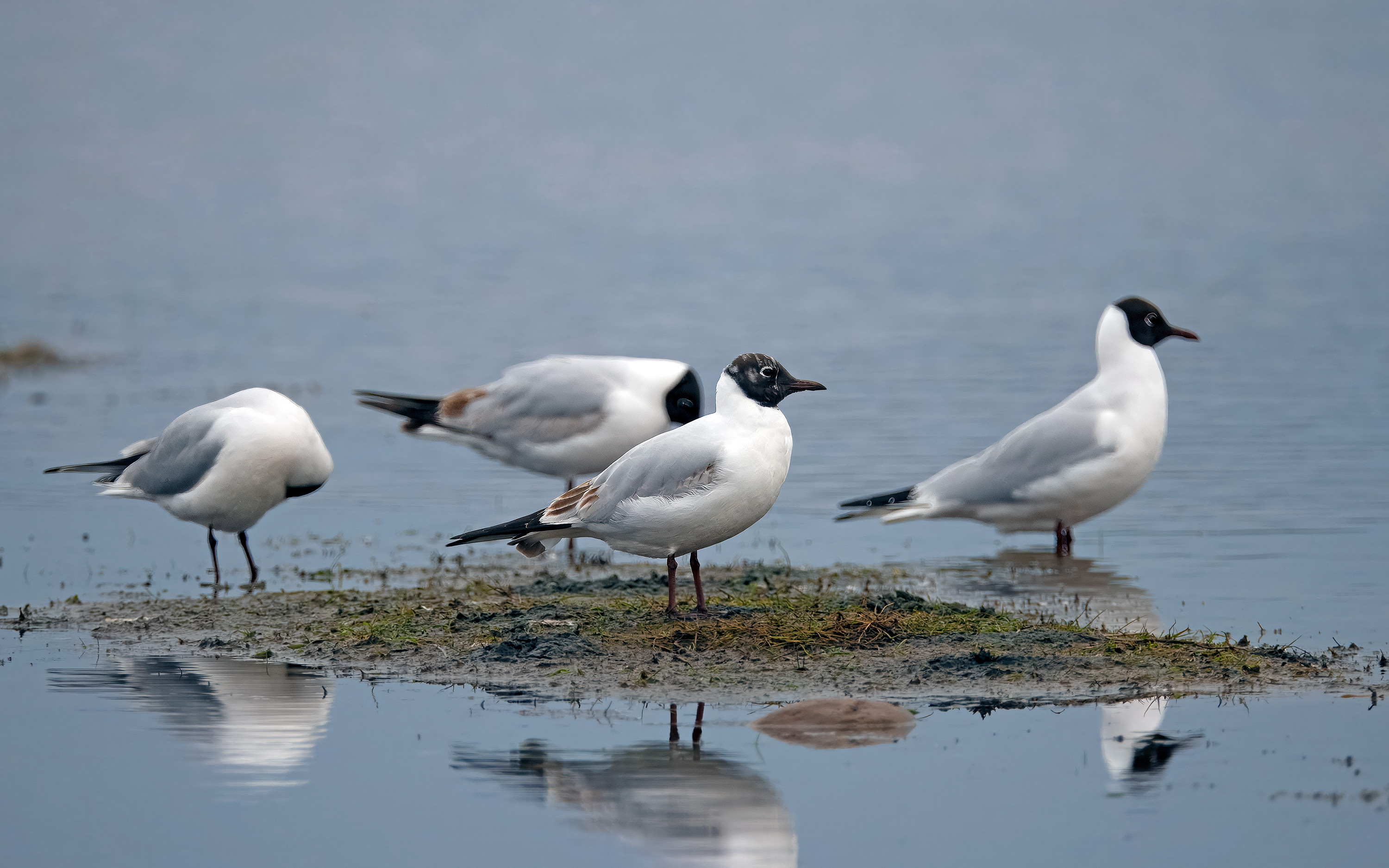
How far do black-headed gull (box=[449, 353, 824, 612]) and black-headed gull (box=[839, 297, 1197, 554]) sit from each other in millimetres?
3564

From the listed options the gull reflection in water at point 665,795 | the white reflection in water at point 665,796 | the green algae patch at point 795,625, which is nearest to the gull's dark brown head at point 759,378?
the green algae patch at point 795,625

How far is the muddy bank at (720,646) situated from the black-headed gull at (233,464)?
1033 mm

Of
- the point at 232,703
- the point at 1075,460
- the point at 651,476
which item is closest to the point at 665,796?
the point at 232,703

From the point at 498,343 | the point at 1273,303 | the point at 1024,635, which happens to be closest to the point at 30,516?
the point at 1024,635

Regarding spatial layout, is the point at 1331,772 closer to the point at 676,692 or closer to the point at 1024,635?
the point at 1024,635

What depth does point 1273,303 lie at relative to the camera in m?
30.2

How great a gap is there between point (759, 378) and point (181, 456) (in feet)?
14.2

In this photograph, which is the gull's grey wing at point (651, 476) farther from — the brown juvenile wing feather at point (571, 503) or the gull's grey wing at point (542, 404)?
the gull's grey wing at point (542, 404)

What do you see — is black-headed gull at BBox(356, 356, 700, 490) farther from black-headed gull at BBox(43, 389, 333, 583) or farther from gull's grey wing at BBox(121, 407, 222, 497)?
gull's grey wing at BBox(121, 407, 222, 497)

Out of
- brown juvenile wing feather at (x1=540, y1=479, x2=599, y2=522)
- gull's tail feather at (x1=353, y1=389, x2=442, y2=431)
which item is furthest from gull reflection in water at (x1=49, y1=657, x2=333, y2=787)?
gull's tail feather at (x1=353, y1=389, x2=442, y2=431)

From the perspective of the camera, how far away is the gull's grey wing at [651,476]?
24.5 ft

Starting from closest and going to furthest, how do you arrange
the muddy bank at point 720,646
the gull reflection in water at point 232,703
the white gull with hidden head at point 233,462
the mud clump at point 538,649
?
the gull reflection in water at point 232,703
the muddy bank at point 720,646
the mud clump at point 538,649
the white gull with hidden head at point 233,462

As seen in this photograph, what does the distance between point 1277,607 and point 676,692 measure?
3.96m

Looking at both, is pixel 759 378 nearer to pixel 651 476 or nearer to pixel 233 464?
pixel 651 476
